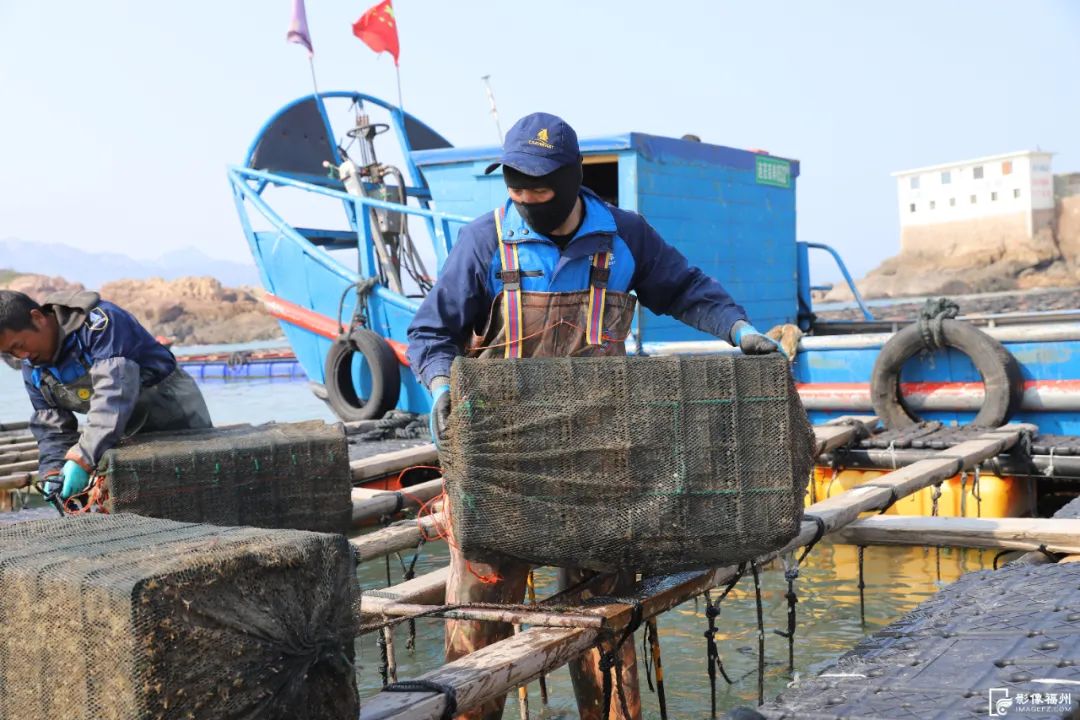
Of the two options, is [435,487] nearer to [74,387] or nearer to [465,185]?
[74,387]

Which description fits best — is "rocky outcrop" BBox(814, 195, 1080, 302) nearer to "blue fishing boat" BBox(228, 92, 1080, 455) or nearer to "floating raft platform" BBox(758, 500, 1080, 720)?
"blue fishing boat" BBox(228, 92, 1080, 455)

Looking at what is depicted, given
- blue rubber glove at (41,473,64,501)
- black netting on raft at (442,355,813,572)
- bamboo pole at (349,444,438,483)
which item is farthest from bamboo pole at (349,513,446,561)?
bamboo pole at (349,444,438,483)

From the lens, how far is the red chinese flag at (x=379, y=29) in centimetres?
1200

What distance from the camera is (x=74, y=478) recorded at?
13.5 feet

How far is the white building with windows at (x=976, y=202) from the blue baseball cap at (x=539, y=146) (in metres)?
77.0

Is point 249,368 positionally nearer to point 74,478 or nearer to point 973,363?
point 973,363

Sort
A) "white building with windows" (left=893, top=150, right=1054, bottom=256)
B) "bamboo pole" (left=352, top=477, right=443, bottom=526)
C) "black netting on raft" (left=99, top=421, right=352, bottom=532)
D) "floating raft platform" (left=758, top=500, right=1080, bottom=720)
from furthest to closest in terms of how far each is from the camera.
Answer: "white building with windows" (left=893, top=150, right=1054, bottom=256) → "bamboo pole" (left=352, top=477, right=443, bottom=526) → "black netting on raft" (left=99, top=421, right=352, bottom=532) → "floating raft platform" (left=758, top=500, right=1080, bottom=720)

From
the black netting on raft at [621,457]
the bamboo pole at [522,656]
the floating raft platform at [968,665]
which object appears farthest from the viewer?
the black netting on raft at [621,457]

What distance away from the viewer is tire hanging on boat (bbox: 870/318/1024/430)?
7.54 metres

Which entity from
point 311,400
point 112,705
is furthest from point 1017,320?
point 311,400

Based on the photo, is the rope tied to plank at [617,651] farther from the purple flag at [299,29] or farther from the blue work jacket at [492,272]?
the purple flag at [299,29]

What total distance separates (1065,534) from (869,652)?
60.9 inches

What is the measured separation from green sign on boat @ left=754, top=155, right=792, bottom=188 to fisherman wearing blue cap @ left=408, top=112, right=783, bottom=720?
26.0 feet

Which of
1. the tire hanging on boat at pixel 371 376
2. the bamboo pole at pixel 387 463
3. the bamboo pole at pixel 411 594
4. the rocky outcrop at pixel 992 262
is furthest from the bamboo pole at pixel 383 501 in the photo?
the rocky outcrop at pixel 992 262
